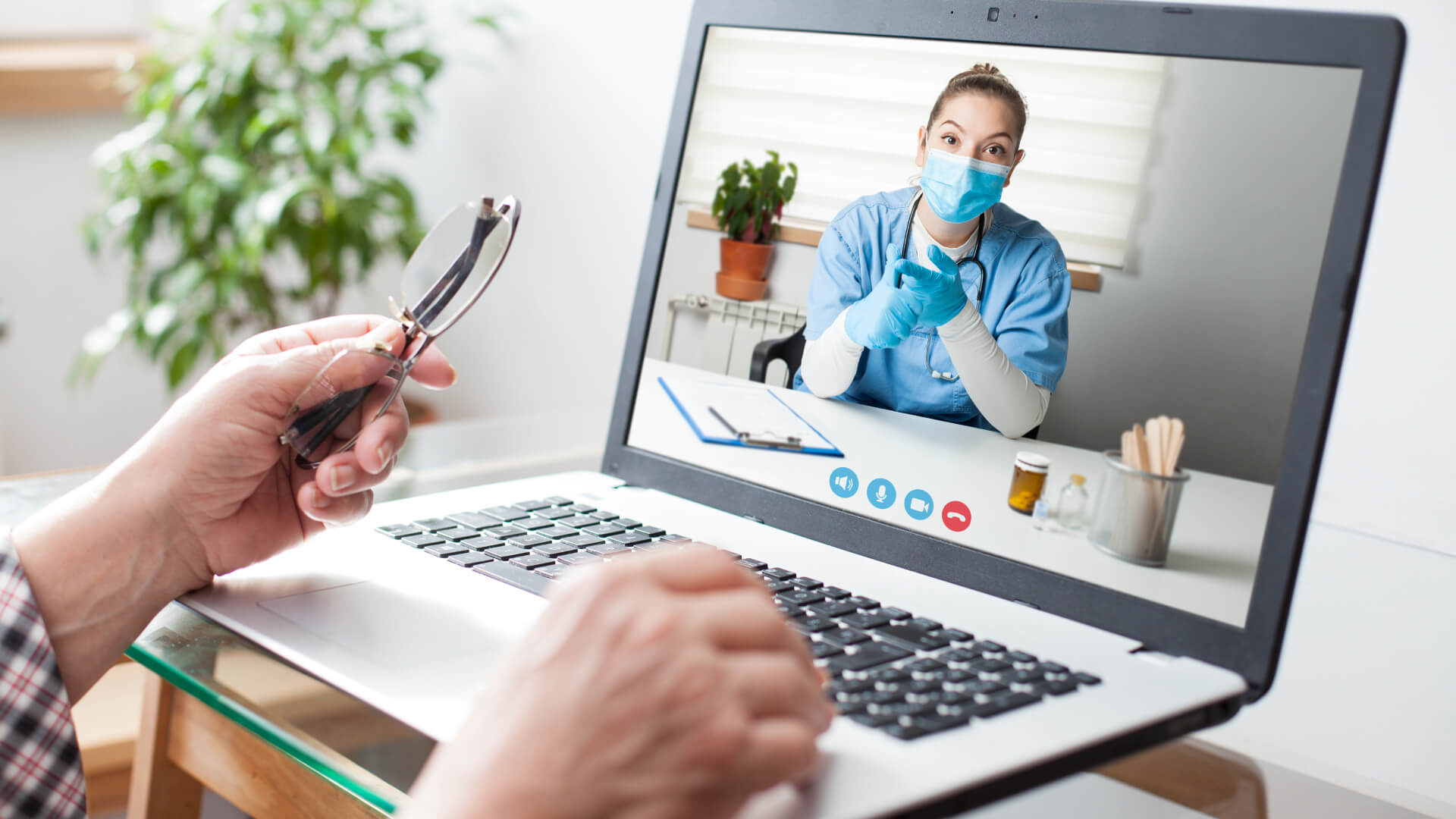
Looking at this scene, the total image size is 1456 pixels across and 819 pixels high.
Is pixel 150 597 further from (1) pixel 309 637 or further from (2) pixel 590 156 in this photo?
(2) pixel 590 156

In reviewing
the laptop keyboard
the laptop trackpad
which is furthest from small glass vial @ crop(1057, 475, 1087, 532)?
the laptop trackpad

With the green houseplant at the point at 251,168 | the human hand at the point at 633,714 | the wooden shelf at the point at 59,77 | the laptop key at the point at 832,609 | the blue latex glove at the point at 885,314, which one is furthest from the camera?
the wooden shelf at the point at 59,77

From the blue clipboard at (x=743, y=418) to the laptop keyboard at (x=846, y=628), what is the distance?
10 cm

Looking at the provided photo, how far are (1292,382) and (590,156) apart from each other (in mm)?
1504

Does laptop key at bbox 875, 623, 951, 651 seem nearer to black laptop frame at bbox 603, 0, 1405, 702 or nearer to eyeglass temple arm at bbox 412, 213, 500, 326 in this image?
black laptop frame at bbox 603, 0, 1405, 702

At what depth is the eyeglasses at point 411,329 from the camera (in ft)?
2.14

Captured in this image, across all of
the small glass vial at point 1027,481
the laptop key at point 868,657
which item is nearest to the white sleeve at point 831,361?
the small glass vial at point 1027,481

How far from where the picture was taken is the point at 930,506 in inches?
27.1

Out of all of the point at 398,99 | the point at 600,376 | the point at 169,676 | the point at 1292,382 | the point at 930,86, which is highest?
the point at 398,99

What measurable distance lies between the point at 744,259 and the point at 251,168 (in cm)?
161

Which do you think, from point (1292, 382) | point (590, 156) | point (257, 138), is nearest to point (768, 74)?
point (1292, 382)

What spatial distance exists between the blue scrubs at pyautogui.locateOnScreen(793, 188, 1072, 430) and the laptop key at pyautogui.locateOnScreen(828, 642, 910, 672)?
189mm

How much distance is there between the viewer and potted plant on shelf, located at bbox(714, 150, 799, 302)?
0.76 m

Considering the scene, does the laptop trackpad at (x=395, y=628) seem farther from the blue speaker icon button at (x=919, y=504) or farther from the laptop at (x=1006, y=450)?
the blue speaker icon button at (x=919, y=504)
